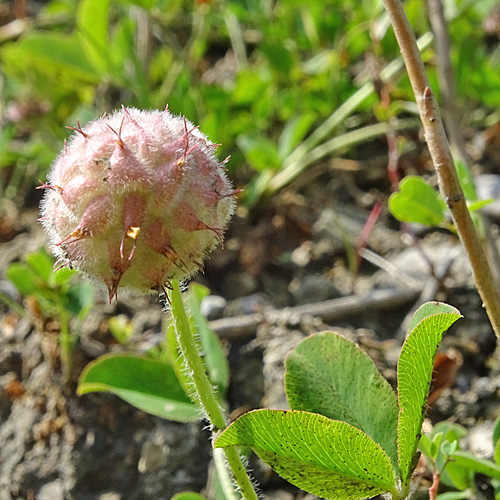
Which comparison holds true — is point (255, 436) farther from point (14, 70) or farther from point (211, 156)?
point (14, 70)

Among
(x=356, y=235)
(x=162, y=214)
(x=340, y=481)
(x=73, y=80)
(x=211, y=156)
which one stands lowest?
(x=340, y=481)

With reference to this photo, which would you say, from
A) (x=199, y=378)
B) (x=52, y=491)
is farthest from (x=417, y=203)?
(x=52, y=491)

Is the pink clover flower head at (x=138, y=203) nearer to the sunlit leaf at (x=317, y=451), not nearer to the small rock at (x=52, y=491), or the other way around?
the sunlit leaf at (x=317, y=451)

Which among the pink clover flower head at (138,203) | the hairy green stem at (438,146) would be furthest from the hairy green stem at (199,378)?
the hairy green stem at (438,146)

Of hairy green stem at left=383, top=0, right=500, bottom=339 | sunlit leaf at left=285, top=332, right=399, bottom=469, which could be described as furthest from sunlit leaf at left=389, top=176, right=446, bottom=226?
sunlit leaf at left=285, top=332, right=399, bottom=469

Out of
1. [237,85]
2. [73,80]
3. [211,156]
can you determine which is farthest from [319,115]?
[211,156]

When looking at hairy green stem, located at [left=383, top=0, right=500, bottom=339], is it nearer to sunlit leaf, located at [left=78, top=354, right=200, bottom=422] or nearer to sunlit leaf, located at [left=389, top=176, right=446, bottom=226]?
sunlit leaf, located at [left=389, top=176, right=446, bottom=226]
